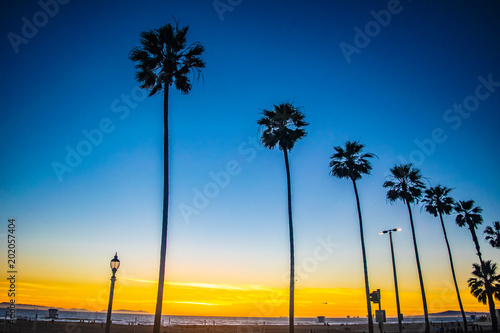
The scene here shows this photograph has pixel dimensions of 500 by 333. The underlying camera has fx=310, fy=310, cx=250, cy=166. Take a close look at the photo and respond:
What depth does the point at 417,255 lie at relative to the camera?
1337 inches

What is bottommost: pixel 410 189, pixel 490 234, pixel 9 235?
pixel 9 235

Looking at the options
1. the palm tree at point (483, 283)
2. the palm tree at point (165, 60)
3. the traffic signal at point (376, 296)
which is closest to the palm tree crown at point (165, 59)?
the palm tree at point (165, 60)

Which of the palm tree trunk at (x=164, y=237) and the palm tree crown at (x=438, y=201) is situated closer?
the palm tree trunk at (x=164, y=237)

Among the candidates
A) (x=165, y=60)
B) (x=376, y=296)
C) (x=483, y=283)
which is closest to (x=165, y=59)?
(x=165, y=60)

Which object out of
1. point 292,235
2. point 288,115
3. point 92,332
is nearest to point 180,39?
point 288,115

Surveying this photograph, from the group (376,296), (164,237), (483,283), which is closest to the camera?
(164,237)

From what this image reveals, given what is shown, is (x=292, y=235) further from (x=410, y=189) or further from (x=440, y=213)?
(x=440, y=213)

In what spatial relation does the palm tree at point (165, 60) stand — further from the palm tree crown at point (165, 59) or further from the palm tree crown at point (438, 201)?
the palm tree crown at point (438, 201)

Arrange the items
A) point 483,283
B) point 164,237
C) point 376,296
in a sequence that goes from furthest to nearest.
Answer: point 483,283
point 376,296
point 164,237

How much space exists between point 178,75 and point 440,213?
125ft

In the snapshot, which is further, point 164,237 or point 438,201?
point 438,201

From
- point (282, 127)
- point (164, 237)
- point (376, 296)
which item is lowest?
point (376, 296)

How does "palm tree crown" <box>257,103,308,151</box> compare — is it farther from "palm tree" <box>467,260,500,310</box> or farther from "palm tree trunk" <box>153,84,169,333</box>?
"palm tree" <box>467,260,500,310</box>

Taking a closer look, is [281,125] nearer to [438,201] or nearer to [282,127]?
[282,127]
